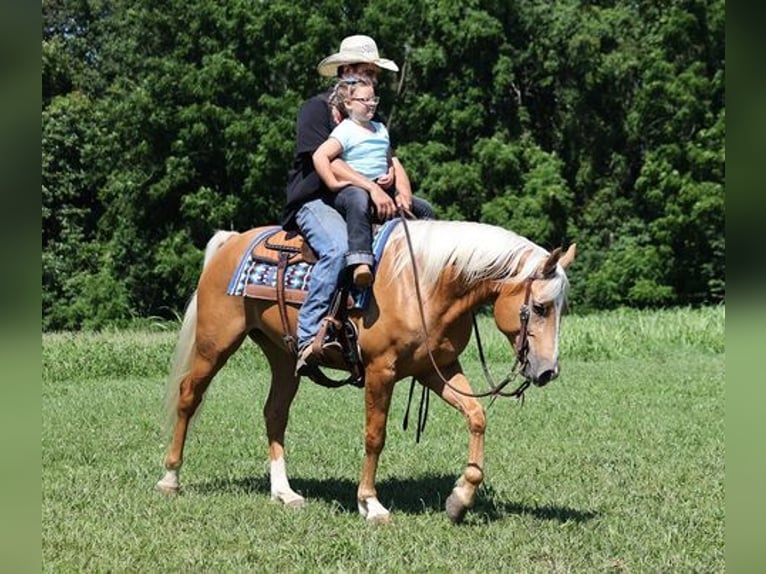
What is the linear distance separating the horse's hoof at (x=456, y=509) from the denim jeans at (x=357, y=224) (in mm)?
1532

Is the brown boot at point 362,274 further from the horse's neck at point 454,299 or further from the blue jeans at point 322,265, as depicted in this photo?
the horse's neck at point 454,299

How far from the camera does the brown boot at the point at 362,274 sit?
589cm

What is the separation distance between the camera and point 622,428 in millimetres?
9969

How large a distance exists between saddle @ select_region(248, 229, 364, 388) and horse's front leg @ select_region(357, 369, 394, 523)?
0.22 m

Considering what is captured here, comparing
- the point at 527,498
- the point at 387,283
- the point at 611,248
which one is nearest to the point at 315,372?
the point at 387,283

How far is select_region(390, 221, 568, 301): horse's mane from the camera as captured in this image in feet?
19.0

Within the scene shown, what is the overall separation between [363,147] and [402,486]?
2601mm

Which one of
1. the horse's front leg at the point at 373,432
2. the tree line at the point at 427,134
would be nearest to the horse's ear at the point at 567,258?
the horse's front leg at the point at 373,432

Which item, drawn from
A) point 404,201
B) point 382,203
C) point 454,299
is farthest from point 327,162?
point 454,299

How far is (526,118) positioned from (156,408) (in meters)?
28.5

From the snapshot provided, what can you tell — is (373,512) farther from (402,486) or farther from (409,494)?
(402,486)

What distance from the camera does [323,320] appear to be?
6.05 m

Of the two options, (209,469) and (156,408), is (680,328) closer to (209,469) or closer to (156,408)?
(156,408)
